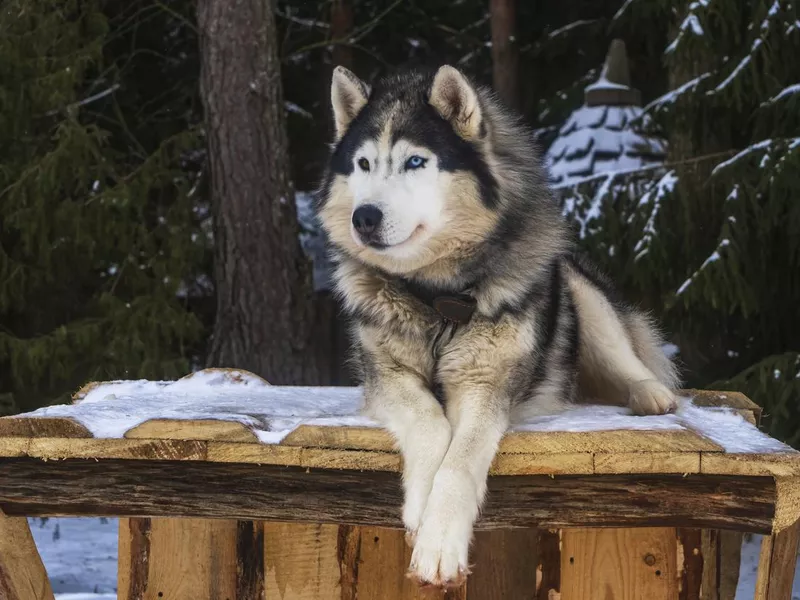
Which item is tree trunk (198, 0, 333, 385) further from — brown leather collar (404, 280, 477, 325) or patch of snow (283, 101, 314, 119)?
brown leather collar (404, 280, 477, 325)

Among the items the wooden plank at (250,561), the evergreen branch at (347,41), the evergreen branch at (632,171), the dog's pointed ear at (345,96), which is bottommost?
the wooden plank at (250,561)

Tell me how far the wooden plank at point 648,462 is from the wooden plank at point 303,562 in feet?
2.95

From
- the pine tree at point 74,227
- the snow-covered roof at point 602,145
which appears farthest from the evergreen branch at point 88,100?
the snow-covered roof at point 602,145

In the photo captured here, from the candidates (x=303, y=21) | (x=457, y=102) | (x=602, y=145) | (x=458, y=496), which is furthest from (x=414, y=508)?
(x=303, y=21)

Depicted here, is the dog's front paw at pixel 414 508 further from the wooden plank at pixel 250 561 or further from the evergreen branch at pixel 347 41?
the evergreen branch at pixel 347 41

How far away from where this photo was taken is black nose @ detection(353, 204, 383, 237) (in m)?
2.58

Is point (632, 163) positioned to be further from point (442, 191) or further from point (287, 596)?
point (287, 596)

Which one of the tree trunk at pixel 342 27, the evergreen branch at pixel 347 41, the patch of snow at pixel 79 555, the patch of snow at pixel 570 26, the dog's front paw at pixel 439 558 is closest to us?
the dog's front paw at pixel 439 558

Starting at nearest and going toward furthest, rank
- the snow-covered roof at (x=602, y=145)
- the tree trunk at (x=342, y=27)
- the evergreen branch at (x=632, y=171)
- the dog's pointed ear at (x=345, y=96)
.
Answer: the dog's pointed ear at (x=345, y=96) < the evergreen branch at (x=632, y=171) < the snow-covered roof at (x=602, y=145) < the tree trunk at (x=342, y=27)

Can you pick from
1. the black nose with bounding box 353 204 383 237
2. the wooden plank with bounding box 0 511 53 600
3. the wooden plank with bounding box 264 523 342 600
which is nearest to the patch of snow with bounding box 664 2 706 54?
the black nose with bounding box 353 204 383 237

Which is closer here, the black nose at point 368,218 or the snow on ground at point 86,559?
the black nose at point 368,218

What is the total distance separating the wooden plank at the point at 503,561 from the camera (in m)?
2.80

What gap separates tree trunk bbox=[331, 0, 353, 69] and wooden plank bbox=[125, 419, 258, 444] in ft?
19.6

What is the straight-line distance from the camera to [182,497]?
266cm
